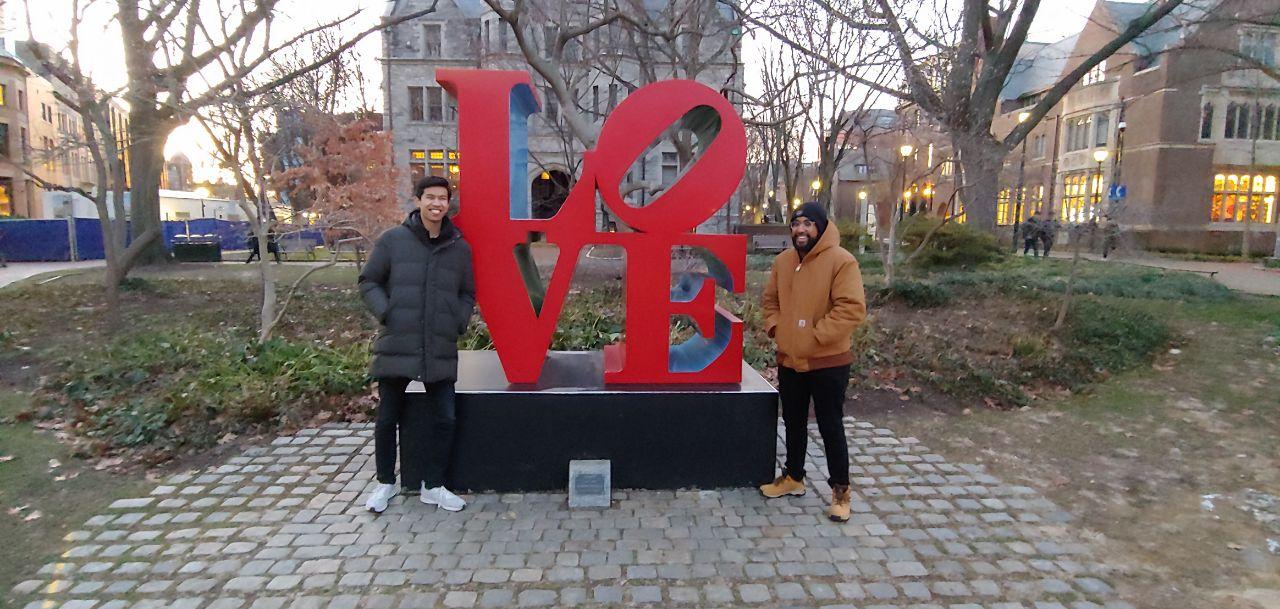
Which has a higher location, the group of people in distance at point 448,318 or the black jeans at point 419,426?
the group of people in distance at point 448,318

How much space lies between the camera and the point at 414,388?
13.8 ft

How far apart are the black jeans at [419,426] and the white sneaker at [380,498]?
0.14ft

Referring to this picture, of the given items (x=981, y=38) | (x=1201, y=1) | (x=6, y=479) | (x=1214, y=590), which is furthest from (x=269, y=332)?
(x=1201, y=1)

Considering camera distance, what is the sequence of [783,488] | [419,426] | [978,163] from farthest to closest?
[978,163] → [783,488] → [419,426]

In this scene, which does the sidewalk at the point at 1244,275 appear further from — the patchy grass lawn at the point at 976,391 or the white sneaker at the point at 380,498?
the white sneaker at the point at 380,498

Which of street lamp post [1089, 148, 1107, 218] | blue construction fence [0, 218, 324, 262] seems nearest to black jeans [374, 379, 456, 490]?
street lamp post [1089, 148, 1107, 218]

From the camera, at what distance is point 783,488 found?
14.0 ft

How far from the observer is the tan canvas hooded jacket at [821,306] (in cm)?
371

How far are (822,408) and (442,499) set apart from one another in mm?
2355

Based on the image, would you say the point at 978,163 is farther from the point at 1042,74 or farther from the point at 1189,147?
the point at 1042,74

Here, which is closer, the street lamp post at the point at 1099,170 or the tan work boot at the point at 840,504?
the tan work boot at the point at 840,504

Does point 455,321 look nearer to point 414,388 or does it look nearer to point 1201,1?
point 414,388

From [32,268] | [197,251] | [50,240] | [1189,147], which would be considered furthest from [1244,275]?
[50,240]

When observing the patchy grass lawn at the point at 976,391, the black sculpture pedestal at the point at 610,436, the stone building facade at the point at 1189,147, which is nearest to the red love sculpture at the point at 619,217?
the black sculpture pedestal at the point at 610,436
